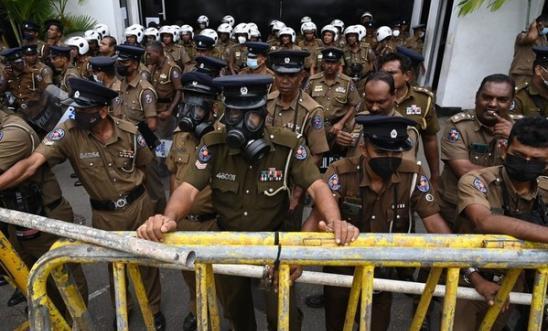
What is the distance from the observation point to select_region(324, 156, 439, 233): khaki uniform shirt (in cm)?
254

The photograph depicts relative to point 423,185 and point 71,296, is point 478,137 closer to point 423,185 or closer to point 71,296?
point 423,185

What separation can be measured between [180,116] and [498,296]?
8.13 ft

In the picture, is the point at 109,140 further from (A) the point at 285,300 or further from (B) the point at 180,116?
(A) the point at 285,300

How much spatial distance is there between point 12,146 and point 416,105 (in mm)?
3321

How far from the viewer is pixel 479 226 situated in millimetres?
2236

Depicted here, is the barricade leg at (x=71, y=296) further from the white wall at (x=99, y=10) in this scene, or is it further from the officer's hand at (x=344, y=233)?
the white wall at (x=99, y=10)

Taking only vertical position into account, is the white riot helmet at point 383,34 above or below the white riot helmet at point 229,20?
below

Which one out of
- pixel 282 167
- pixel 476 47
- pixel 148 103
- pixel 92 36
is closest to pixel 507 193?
pixel 282 167

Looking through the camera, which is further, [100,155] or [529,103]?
[529,103]

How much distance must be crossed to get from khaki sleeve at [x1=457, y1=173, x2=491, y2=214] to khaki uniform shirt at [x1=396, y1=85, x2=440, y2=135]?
1.66 metres

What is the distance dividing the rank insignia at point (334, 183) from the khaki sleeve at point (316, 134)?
1.31 metres

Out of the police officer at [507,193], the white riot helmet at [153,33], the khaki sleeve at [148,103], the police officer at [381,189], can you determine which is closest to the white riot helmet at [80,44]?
the white riot helmet at [153,33]

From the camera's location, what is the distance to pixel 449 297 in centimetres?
167

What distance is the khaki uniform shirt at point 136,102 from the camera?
4863 millimetres
